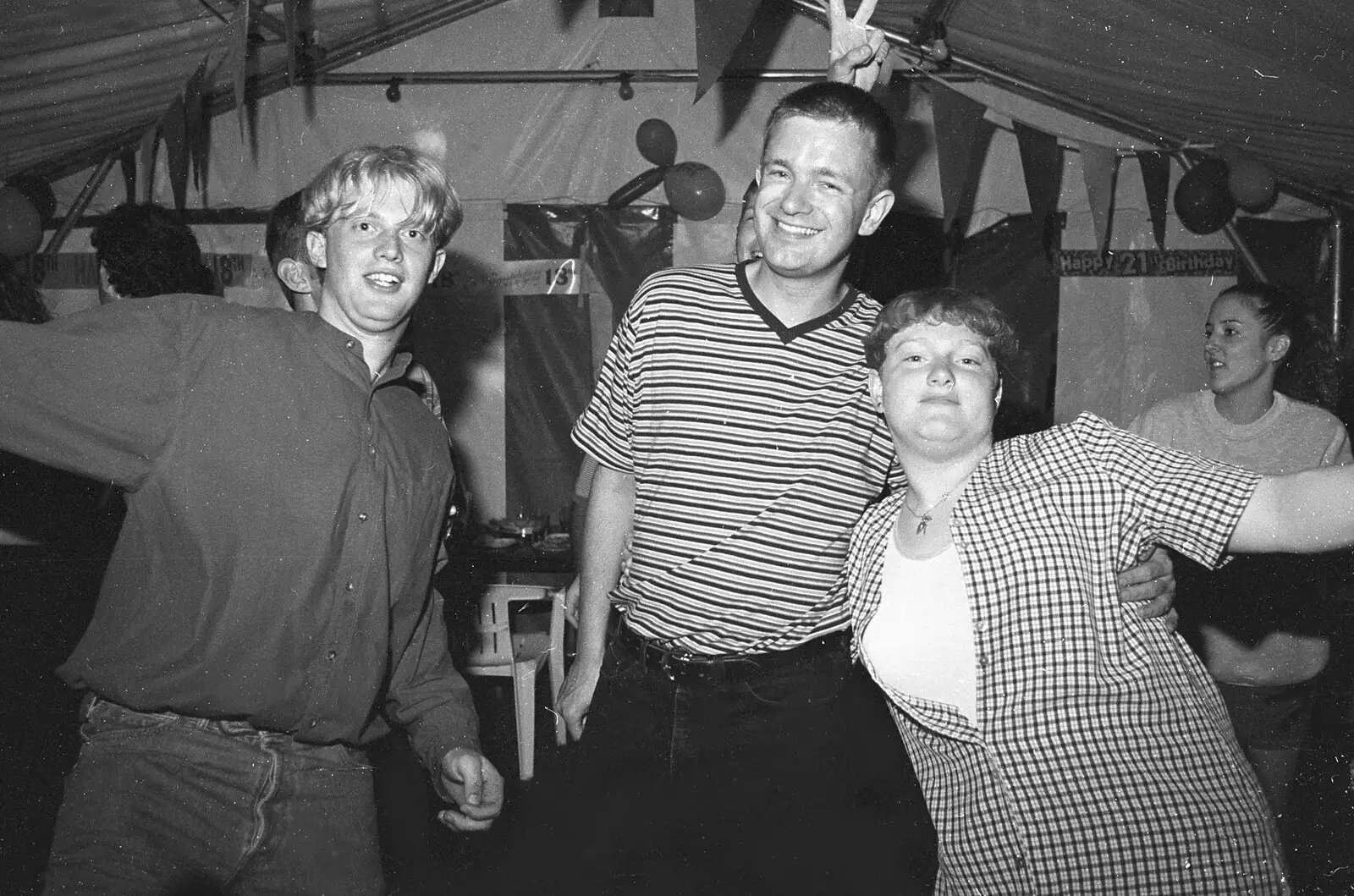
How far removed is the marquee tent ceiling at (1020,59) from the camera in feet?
14.0

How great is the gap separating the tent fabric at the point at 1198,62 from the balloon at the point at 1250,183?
12 cm

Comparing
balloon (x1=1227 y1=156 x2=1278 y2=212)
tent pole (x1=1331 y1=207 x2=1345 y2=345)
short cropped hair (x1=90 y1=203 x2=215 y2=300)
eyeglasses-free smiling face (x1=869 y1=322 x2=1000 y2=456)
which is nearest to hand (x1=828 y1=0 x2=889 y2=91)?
eyeglasses-free smiling face (x1=869 y1=322 x2=1000 y2=456)

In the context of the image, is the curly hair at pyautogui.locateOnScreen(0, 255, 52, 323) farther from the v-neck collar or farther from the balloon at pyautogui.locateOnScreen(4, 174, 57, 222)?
the balloon at pyautogui.locateOnScreen(4, 174, 57, 222)

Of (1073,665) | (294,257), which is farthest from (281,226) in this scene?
(1073,665)

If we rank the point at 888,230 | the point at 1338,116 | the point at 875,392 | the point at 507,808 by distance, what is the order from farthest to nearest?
the point at 888,230 < the point at 1338,116 < the point at 507,808 < the point at 875,392

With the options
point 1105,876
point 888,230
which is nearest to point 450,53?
point 888,230

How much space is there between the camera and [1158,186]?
6.59 m

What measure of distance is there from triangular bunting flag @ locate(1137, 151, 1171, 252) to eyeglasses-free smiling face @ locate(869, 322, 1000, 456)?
5453 mm

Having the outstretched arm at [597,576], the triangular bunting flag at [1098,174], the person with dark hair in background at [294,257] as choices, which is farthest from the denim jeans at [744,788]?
the triangular bunting flag at [1098,174]

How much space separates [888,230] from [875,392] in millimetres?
5210

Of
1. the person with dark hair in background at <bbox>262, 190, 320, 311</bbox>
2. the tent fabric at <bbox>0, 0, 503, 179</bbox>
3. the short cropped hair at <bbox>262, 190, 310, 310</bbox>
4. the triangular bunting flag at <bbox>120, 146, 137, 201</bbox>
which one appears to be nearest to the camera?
the person with dark hair in background at <bbox>262, 190, 320, 311</bbox>

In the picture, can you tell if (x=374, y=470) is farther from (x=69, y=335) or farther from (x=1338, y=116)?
(x=1338, y=116)

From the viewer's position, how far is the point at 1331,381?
3.82 m

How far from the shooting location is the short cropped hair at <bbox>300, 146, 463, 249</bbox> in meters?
1.96
